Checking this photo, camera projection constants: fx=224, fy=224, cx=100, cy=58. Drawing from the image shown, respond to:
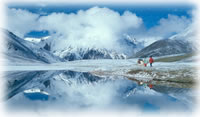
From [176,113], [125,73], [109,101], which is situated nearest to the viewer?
[176,113]

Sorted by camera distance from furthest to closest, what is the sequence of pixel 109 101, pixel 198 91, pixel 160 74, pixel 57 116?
pixel 160 74 < pixel 198 91 < pixel 109 101 < pixel 57 116

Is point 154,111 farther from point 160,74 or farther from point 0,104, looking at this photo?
point 160,74

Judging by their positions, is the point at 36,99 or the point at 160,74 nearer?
→ the point at 36,99

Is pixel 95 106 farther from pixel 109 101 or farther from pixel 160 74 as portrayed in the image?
pixel 160 74

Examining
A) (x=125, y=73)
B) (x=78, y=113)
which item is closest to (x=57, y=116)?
(x=78, y=113)

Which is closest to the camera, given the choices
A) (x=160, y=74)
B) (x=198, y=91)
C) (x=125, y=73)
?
(x=198, y=91)

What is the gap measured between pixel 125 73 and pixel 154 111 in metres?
41.9

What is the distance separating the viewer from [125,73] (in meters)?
66.2

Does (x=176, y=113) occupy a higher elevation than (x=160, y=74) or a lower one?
lower

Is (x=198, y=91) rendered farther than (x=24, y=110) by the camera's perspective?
Yes

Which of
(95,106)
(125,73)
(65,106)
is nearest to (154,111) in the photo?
(95,106)

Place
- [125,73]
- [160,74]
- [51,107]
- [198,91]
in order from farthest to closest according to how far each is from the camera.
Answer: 1. [125,73]
2. [160,74]
3. [198,91]
4. [51,107]

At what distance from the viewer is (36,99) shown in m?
30.9

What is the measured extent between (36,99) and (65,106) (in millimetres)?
6423
